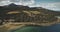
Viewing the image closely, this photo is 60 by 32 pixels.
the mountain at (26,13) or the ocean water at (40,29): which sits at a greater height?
the mountain at (26,13)

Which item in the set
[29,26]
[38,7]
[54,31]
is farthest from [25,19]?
[54,31]

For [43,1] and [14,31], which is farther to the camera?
[43,1]

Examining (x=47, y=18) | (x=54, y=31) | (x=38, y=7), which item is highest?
(x=38, y=7)

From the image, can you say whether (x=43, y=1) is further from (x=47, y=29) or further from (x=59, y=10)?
(x=47, y=29)

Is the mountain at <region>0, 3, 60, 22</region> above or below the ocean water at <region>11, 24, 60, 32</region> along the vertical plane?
above

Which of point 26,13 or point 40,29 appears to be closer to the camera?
point 40,29

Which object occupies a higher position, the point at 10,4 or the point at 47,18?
the point at 10,4

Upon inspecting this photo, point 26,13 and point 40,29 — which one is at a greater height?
point 26,13
